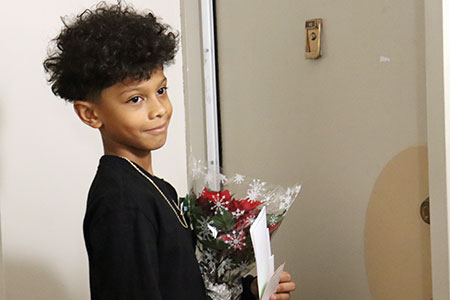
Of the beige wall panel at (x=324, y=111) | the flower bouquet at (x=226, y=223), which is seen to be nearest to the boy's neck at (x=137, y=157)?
the flower bouquet at (x=226, y=223)

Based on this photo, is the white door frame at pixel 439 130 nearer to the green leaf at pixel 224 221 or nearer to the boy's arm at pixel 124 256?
the green leaf at pixel 224 221

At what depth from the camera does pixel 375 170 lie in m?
1.56

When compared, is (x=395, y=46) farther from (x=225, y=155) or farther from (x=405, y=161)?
(x=225, y=155)

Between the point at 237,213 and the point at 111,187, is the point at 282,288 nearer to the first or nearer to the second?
the point at 237,213

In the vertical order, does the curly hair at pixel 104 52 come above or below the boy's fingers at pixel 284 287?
above

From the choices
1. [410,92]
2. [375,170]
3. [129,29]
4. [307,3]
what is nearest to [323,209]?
[375,170]

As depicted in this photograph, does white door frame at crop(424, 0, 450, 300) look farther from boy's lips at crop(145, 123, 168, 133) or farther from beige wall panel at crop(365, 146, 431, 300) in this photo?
boy's lips at crop(145, 123, 168, 133)

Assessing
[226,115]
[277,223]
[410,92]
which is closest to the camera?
[277,223]

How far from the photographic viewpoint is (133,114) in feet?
3.87

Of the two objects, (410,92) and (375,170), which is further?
(375,170)

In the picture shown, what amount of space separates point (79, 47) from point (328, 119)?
2.41ft

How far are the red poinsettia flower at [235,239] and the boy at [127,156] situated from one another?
0.07 m

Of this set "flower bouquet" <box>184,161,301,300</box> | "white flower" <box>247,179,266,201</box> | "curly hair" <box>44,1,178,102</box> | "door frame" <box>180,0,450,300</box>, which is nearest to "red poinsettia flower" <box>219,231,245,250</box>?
"flower bouquet" <box>184,161,301,300</box>

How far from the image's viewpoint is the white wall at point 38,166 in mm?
1796
